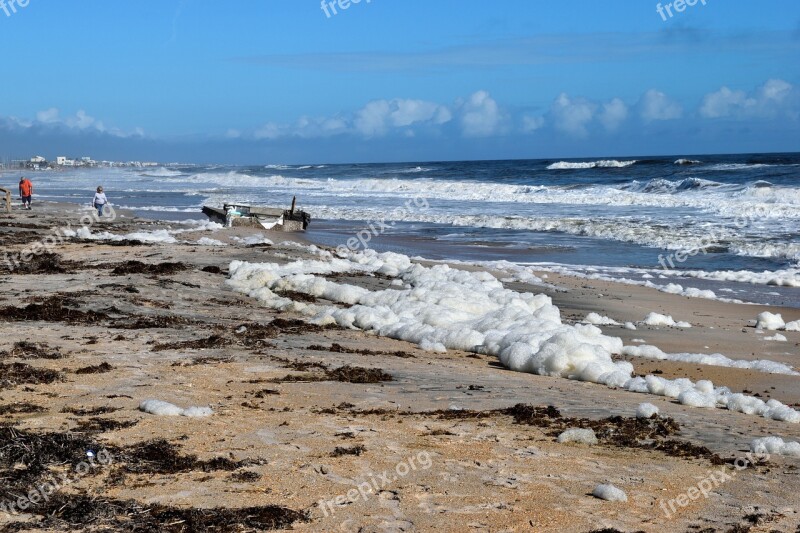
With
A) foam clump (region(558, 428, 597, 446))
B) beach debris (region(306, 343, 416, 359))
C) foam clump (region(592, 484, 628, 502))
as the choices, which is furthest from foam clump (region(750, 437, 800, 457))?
beach debris (region(306, 343, 416, 359))

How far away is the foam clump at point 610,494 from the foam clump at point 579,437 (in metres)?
1.07

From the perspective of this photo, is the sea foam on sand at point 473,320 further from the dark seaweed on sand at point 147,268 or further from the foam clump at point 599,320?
the dark seaweed on sand at point 147,268

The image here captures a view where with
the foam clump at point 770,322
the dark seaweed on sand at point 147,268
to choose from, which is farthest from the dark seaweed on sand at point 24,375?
the foam clump at point 770,322

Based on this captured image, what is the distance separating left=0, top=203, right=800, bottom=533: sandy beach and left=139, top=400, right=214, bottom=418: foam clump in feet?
0.17

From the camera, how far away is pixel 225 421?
6582 mm

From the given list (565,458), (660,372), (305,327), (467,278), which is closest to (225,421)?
(565,458)

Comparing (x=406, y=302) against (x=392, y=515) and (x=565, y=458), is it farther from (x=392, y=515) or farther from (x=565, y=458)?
(x=392, y=515)

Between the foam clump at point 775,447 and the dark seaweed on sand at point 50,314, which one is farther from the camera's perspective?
the dark seaweed on sand at point 50,314

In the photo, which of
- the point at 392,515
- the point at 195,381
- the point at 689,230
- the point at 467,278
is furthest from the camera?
the point at 689,230

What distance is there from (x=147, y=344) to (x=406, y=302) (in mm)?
4151

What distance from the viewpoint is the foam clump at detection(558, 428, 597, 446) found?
20.9 ft

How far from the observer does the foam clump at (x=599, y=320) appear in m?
12.8

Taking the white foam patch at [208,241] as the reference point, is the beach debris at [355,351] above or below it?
below

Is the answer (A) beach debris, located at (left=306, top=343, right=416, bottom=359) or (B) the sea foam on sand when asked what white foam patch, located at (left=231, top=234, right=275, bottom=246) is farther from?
(A) beach debris, located at (left=306, top=343, right=416, bottom=359)
